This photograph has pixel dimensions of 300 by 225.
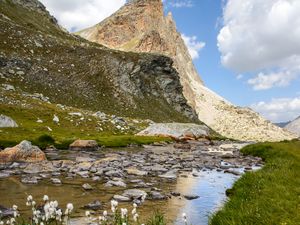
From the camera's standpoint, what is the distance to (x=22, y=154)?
31812mm

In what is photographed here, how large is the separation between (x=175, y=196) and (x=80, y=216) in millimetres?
6240

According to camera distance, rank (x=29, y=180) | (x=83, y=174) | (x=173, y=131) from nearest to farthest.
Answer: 1. (x=29, y=180)
2. (x=83, y=174)
3. (x=173, y=131)

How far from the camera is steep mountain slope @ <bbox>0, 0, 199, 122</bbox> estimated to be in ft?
342

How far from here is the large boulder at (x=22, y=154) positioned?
31172 mm

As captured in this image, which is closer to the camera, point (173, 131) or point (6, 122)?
Result: point (6, 122)

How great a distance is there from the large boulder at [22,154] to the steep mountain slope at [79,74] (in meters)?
59.1

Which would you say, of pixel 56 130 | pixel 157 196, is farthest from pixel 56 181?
pixel 56 130

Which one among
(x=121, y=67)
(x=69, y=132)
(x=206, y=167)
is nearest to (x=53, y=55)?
(x=121, y=67)

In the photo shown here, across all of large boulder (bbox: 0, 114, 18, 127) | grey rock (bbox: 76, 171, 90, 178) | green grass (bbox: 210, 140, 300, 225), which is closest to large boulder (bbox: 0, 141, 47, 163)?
grey rock (bbox: 76, 171, 90, 178)

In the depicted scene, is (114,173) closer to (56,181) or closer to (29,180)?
(56,181)

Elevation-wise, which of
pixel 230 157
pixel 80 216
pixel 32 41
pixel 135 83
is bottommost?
pixel 80 216

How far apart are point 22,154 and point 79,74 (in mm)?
89668

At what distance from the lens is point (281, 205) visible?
41.1ft

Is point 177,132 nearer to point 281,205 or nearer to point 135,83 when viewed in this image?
point 135,83
